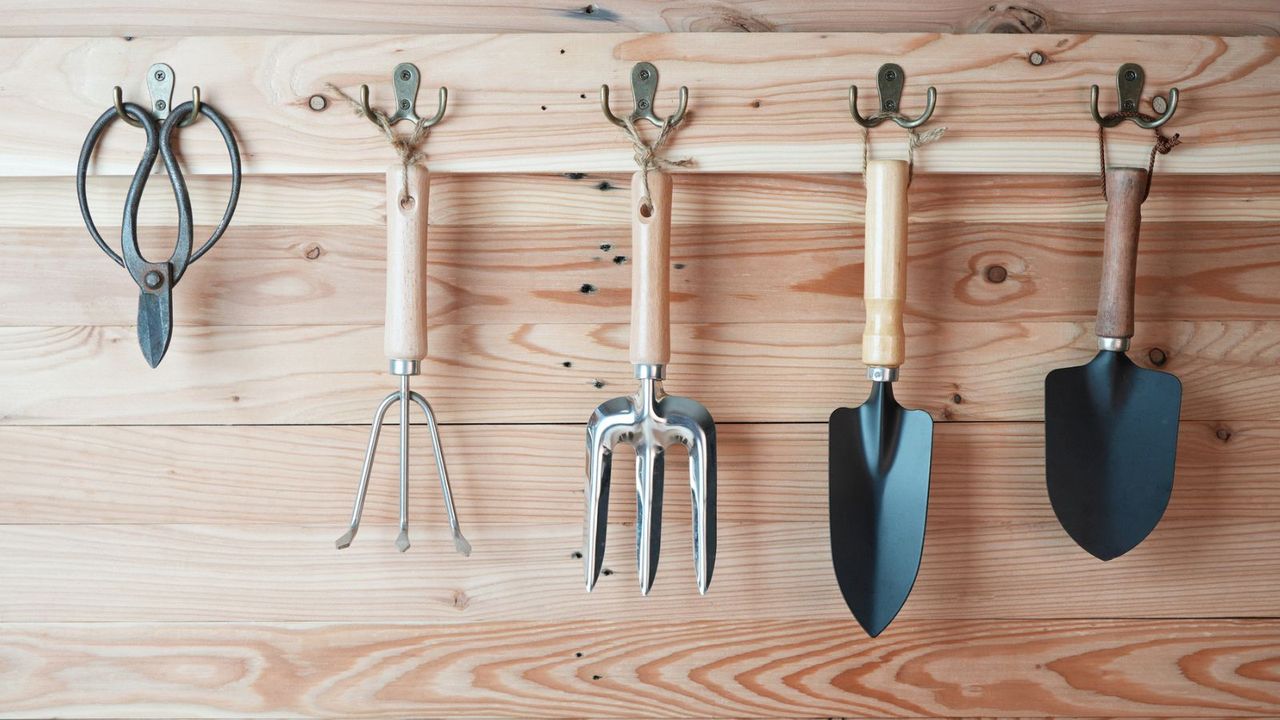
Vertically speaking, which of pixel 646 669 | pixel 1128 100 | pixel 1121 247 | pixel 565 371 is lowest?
pixel 646 669

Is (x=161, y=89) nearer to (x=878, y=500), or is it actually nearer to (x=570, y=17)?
(x=570, y=17)

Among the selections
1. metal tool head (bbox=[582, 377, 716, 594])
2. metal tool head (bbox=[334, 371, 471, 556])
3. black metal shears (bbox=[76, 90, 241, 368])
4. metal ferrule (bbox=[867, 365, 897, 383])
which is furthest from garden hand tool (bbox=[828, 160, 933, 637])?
black metal shears (bbox=[76, 90, 241, 368])

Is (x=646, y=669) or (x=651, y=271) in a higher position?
(x=651, y=271)

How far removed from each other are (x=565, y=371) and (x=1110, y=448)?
456mm

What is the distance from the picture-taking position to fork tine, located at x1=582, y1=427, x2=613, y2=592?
74 centimetres

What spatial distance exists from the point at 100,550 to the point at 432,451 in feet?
1.00

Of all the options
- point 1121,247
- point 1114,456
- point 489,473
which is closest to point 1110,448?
point 1114,456

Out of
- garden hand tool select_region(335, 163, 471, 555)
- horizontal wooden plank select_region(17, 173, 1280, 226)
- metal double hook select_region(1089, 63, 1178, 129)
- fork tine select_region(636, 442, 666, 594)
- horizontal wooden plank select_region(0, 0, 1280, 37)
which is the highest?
horizontal wooden plank select_region(0, 0, 1280, 37)

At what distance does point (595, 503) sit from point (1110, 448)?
42 centimetres

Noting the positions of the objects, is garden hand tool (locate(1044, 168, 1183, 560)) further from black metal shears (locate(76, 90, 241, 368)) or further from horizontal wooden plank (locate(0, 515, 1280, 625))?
black metal shears (locate(76, 90, 241, 368))

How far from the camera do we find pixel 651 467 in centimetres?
74

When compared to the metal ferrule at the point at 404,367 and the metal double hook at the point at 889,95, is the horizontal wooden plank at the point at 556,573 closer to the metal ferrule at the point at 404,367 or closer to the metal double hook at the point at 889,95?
the metal ferrule at the point at 404,367

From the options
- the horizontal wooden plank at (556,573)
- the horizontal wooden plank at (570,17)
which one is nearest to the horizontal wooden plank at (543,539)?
the horizontal wooden plank at (556,573)

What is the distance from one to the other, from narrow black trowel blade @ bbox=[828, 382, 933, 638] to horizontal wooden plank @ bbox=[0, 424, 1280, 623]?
0.14 ft
